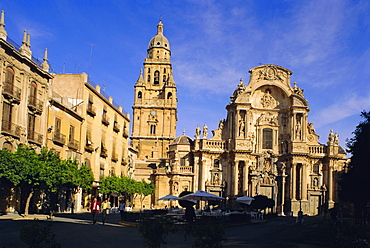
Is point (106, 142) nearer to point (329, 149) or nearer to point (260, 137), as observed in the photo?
point (260, 137)

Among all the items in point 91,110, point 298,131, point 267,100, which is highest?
point 267,100

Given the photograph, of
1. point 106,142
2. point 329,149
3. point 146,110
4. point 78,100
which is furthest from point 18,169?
point 146,110

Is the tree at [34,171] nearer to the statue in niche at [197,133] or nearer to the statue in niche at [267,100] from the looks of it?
the statue in niche at [197,133]

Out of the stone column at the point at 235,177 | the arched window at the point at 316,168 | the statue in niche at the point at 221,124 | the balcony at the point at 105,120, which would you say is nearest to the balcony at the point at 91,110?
the balcony at the point at 105,120

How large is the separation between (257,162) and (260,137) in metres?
3.46

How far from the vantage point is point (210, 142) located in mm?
60250

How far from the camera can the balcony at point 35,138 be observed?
3397cm

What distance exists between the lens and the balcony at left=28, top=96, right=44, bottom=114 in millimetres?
34094

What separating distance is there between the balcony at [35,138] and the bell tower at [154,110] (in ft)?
132

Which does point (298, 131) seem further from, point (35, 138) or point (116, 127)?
point (35, 138)

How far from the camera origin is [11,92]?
31156 millimetres

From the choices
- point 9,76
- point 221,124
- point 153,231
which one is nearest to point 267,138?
point 221,124

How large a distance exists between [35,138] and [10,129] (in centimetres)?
393

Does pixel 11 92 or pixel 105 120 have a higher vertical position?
pixel 105 120
